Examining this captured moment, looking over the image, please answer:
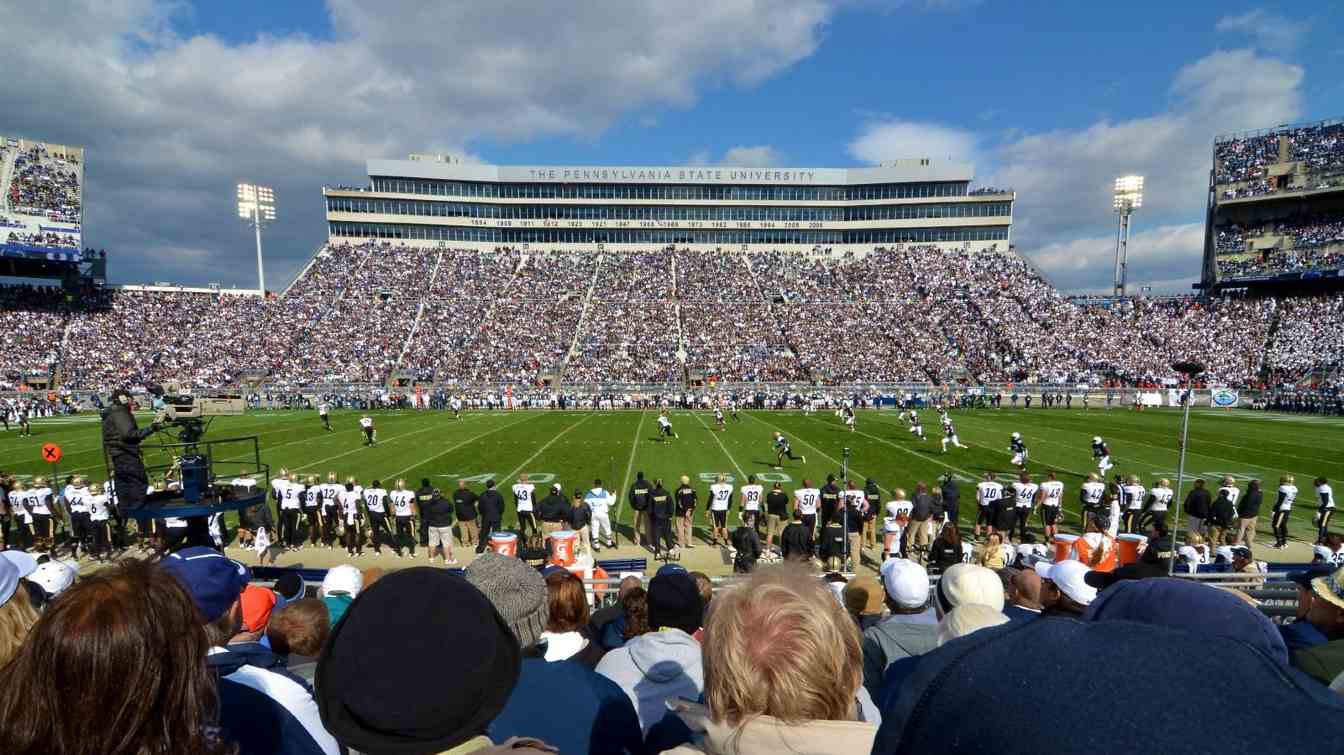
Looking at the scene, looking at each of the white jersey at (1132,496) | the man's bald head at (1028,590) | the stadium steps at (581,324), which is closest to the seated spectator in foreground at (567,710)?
the man's bald head at (1028,590)

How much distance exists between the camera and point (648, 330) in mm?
55875

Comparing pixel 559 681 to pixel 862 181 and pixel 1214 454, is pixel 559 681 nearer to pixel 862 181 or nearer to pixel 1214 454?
pixel 1214 454

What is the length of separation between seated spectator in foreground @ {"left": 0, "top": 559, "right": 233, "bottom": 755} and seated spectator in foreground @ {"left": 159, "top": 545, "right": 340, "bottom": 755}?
0.09 meters

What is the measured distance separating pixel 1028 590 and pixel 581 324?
53.7 meters

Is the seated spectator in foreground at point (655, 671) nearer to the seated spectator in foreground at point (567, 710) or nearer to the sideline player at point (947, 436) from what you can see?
the seated spectator in foreground at point (567, 710)

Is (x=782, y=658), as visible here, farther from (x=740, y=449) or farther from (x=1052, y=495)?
(x=740, y=449)

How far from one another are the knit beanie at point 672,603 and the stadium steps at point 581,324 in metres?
45.4

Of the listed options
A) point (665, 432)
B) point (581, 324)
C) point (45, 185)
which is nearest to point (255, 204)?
point (45, 185)

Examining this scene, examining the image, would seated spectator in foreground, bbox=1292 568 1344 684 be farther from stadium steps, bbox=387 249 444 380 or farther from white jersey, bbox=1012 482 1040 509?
stadium steps, bbox=387 249 444 380

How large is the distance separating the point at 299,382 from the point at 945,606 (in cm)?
5143

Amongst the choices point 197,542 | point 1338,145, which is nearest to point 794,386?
point 197,542

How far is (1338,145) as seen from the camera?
5594 cm

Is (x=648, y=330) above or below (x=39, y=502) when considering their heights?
above

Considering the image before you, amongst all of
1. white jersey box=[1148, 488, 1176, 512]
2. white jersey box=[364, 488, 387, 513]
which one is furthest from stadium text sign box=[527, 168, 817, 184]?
white jersey box=[364, 488, 387, 513]
